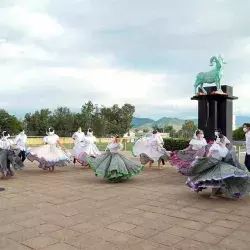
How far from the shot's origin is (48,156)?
1088 centimetres

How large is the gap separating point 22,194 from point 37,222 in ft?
7.72

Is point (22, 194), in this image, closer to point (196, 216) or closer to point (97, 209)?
point (97, 209)

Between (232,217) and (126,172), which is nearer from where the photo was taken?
(232,217)

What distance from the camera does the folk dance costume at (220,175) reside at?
6453 millimetres

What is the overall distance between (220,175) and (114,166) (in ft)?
10.2

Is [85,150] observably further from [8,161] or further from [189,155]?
[189,155]

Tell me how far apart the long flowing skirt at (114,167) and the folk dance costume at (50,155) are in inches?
76.1

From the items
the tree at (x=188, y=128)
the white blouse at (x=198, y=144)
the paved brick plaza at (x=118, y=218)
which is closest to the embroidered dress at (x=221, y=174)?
the paved brick plaza at (x=118, y=218)

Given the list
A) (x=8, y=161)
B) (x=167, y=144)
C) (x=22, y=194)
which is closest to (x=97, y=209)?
(x=22, y=194)

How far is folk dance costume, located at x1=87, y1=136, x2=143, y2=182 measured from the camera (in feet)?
28.6

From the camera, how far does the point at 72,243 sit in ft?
13.7

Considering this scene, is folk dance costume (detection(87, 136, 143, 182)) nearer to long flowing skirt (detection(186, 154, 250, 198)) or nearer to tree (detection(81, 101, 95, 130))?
long flowing skirt (detection(186, 154, 250, 198))

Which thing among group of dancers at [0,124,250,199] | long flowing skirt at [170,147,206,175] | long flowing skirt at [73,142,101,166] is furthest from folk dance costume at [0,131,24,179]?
long flowing skirt at [170,147,206,175]

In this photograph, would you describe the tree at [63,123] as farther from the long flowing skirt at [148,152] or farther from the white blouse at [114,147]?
the white blouse at [114,147]
